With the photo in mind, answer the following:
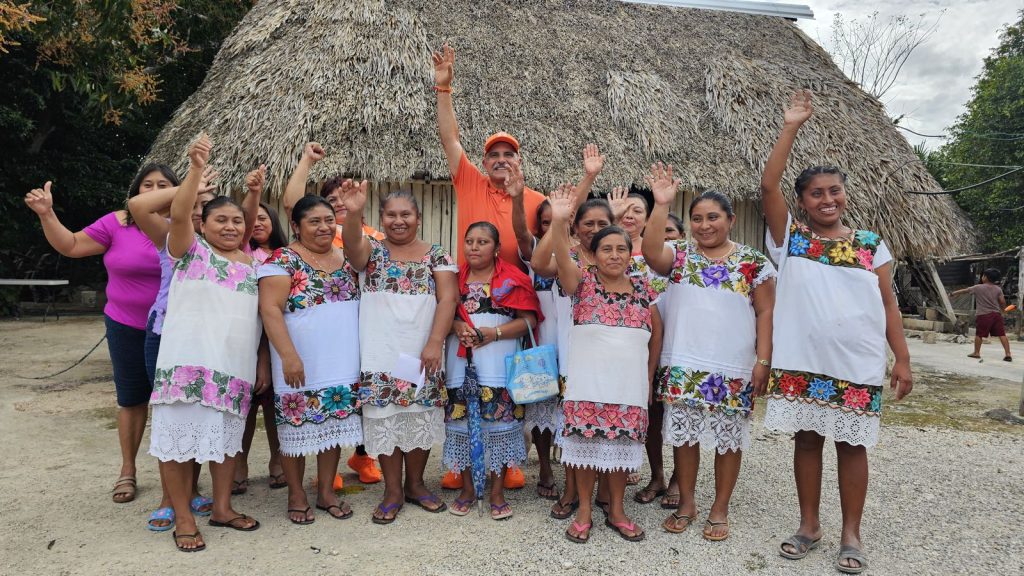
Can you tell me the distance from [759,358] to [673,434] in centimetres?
53

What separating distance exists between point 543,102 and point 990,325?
7.85 meters

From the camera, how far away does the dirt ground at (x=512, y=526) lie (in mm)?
2668

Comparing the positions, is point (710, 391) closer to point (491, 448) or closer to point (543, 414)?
point (543, 414)

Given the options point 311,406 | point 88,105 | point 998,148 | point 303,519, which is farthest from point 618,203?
point 998,148

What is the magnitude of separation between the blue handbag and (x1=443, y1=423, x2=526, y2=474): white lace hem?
0.27 m

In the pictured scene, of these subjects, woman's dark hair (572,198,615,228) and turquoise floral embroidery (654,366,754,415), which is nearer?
turquoise floral embroidery (654,366,754,415)

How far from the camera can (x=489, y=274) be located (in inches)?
126

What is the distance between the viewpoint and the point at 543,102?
708cm

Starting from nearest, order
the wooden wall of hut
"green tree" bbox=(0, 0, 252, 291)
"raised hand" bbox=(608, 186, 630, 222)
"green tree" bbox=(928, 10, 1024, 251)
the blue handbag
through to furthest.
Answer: the blue handbag < "raised hand" bbox=(608, 186, 630, 222) < the wooden wall of hut < "green tree" bbox=(0, 0, 252, 291) < "green tree" bbox=(928, 10, 1024, 251)

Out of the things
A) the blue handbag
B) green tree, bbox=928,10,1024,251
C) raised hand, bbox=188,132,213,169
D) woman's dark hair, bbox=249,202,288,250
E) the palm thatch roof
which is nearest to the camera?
raised hand, bbox=188,132,213,169

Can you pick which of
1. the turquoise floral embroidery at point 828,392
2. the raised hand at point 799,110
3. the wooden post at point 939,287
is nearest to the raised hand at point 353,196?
the raised hand at point 799,110

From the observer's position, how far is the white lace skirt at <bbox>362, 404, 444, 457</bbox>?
303cm

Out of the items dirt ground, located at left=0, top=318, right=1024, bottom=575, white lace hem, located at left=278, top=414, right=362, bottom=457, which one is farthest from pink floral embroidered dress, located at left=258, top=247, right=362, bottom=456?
dirt ground, located at left=0, top=318, right=1024, bottom=575

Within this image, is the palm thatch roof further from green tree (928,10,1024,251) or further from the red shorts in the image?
green tree (928,10,1024,251)
